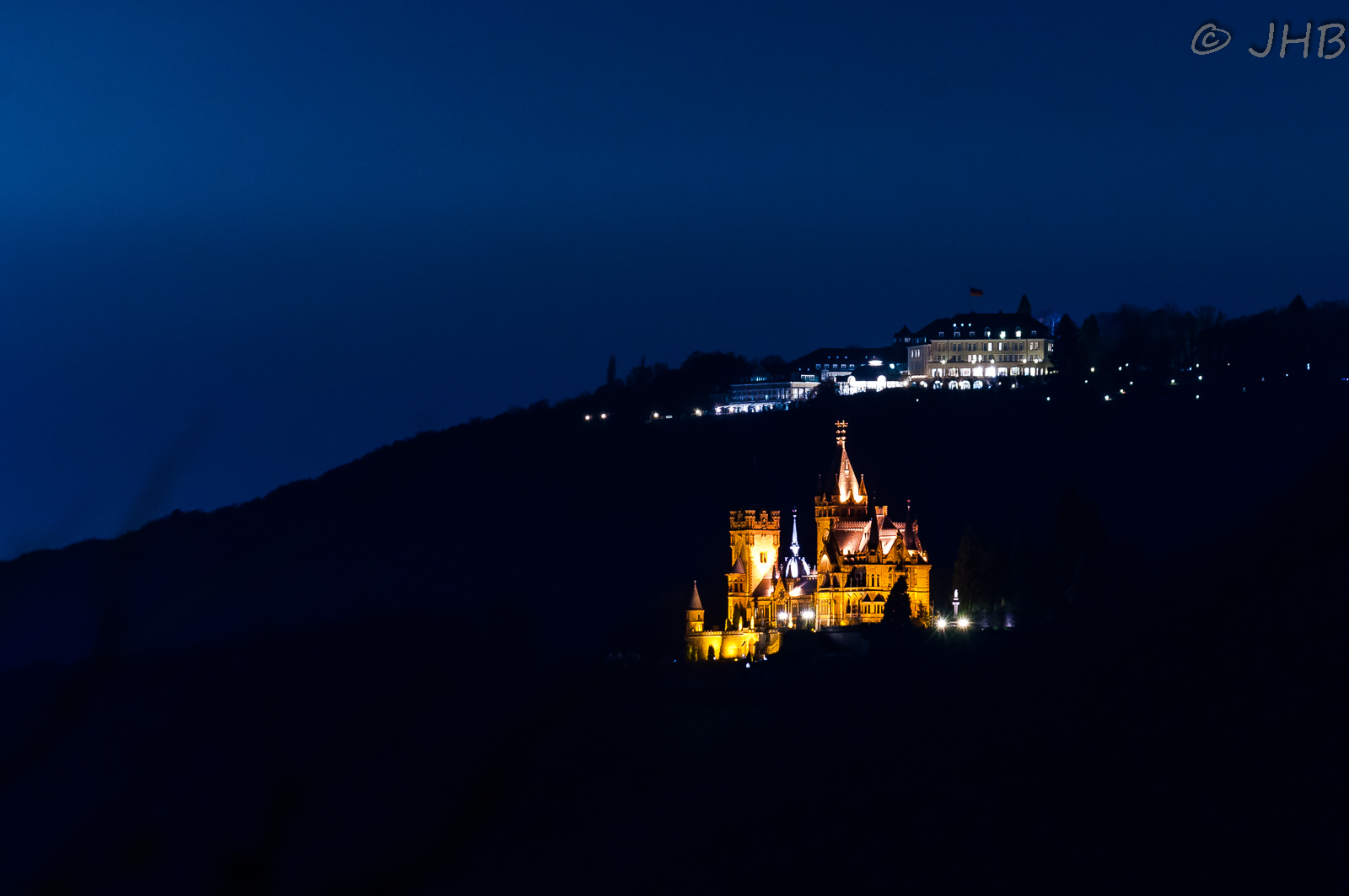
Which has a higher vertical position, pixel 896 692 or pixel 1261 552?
pixel 1261 552

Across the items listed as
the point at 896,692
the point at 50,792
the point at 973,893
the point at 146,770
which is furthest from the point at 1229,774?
the point at 146,770

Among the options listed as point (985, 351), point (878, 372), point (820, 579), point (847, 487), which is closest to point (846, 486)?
point (847, 487)

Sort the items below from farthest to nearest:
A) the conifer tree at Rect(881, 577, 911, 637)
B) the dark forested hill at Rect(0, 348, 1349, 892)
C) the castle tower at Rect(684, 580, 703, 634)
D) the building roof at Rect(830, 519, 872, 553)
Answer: the castle tower at Rect(684, 580, 703, 634) → the building roof at Rect(830, 519, 872, 553) → the conifer tree at Rect(881, 577, 911, 637) → the dark forested hill at Rect(0, 348, 1349, 892)

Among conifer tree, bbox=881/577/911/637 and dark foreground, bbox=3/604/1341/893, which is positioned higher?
conifer tree, bbox=881/577/911/637

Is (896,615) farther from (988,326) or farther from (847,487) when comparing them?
(988,326)

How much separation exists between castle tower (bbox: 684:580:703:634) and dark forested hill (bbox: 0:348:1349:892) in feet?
8.44

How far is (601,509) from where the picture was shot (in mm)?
159750

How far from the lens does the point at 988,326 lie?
16812cm

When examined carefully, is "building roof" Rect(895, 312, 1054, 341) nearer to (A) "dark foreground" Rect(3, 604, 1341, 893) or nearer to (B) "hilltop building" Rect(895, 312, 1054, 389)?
(B) "hilltop building" Rect(895, 312, 1054, 389)

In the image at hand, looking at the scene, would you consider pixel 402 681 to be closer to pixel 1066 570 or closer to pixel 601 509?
pixel 1066 570

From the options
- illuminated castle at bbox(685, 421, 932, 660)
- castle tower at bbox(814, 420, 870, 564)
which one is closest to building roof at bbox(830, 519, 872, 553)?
illuminated castle at bbox(685, 421, 932, 660)

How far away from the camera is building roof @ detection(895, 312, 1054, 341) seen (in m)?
168

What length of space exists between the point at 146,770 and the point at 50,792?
4292 centimetres

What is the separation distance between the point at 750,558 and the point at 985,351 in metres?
74.1
